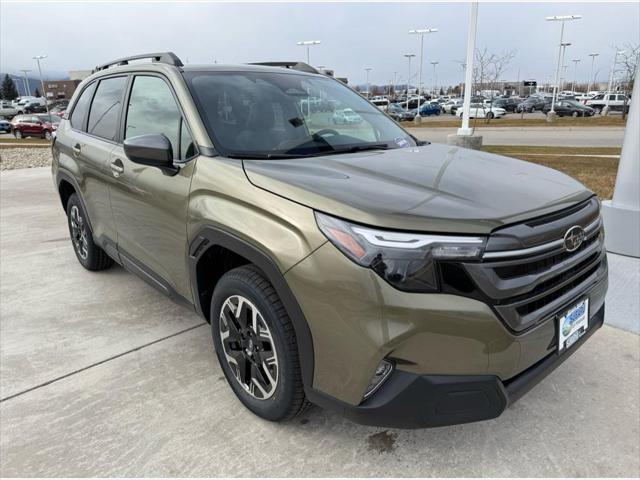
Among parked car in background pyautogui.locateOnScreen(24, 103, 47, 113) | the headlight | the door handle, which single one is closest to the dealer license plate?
the headlight

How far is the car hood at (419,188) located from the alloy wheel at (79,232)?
8.95 ft

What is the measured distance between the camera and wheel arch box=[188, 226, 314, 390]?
6.66 ft

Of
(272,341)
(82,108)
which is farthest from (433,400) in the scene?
(82,108)

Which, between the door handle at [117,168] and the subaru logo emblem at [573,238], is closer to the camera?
the subaru logo emblem at [573,238]

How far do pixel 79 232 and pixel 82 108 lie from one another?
3.73 ft

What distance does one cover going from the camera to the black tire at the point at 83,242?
4434 millimetres

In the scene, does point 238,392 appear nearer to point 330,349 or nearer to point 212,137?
point 330,349

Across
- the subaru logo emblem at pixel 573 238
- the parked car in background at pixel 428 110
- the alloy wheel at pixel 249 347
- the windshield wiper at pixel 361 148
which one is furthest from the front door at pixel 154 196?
the parked car in background at pixel 428 110

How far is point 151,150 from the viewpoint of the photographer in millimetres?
2584

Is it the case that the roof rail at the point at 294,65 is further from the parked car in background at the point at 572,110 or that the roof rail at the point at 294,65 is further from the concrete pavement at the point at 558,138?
the parked car in background at the point at 572,110

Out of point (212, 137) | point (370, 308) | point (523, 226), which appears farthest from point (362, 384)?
point (212, 137)

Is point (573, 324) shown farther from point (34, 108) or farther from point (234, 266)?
point (34, 108)

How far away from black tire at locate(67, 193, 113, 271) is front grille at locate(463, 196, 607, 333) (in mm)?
3589

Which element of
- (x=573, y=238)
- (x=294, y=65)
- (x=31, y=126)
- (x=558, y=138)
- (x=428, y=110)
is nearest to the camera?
(x=573, y=238)
